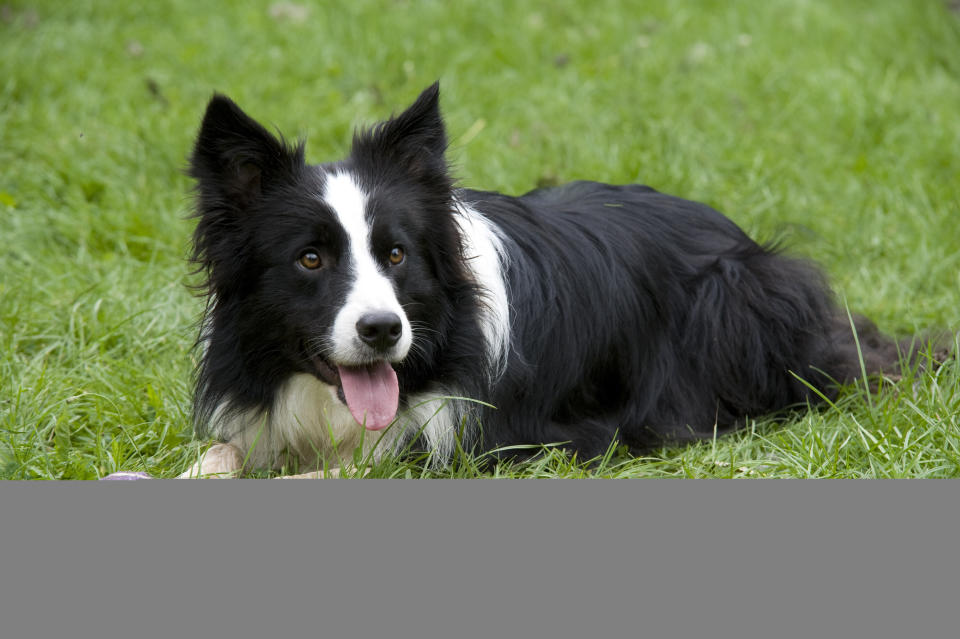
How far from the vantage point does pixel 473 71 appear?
7828 mm

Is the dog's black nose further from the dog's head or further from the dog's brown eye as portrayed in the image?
the dog's brown eye

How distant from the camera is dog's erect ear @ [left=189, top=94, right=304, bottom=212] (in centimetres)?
334

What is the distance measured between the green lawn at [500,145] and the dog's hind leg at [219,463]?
0.58ft

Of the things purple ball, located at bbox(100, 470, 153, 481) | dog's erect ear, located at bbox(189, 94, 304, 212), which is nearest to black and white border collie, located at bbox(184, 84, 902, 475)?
dog's erect ear, located at bbox(189, 94, 304, 212)

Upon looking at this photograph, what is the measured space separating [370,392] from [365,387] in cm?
2

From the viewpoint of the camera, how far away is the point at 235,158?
11.1ft

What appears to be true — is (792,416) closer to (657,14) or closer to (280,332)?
(280,332)

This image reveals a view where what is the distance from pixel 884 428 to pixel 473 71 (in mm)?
4898

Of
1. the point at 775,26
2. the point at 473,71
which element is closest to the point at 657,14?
the point at 775,26

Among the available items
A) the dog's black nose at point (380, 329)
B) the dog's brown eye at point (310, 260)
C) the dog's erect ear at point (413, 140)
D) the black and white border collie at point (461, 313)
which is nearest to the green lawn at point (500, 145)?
the black and white border collie at point (461, 313)

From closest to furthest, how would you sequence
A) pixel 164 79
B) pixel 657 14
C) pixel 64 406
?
1. pixel 64 406
2. pixel 164 79
3. pixel 657 14

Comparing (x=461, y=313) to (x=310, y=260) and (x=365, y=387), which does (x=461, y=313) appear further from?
(x=310, y=260)

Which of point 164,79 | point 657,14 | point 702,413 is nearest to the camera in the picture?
point 702,413

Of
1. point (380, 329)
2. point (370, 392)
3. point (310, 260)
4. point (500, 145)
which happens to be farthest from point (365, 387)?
point (500, 145)
